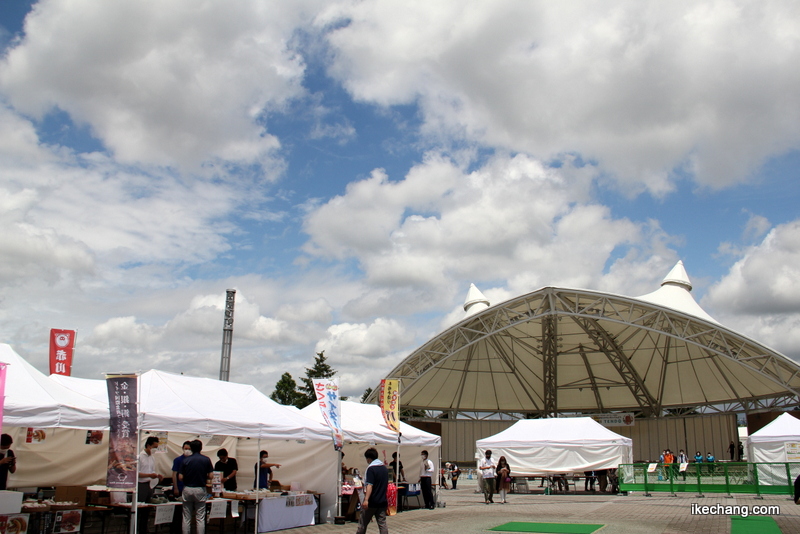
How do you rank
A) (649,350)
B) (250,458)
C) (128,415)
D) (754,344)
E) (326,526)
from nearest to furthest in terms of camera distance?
1. (128,415)
2. (326,526)
3. (250,458)
4. (754,344)
5. (649,350)

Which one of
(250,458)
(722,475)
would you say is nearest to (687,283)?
(722,475)

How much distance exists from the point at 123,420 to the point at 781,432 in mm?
18522

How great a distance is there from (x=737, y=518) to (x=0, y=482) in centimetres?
1207

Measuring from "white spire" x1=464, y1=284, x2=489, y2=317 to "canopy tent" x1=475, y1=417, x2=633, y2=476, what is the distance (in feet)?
27.6

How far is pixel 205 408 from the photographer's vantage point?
31.7 feet

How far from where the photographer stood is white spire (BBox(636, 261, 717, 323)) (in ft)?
79.9

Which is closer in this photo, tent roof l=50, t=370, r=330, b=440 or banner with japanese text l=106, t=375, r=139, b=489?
banner with japanese text l=106, t=375, r=139, b=489

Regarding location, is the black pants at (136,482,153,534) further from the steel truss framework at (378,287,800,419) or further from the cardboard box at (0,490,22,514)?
the steel truss framework at (378,287,800,419)

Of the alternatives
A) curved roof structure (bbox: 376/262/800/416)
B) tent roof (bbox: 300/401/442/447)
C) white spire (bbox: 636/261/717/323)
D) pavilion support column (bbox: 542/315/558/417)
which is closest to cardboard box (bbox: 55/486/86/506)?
tent roof (bbox: 300/401/442/447)

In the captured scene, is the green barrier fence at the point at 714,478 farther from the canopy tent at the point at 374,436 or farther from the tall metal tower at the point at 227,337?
the tall metal tower at the point at 227,337

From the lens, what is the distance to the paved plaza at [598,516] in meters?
10.1

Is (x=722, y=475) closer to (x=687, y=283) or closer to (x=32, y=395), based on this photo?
(x=687, y=283)

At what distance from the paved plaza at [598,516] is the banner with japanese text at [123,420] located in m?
3.67

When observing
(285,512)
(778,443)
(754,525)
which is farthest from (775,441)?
(285,512)
